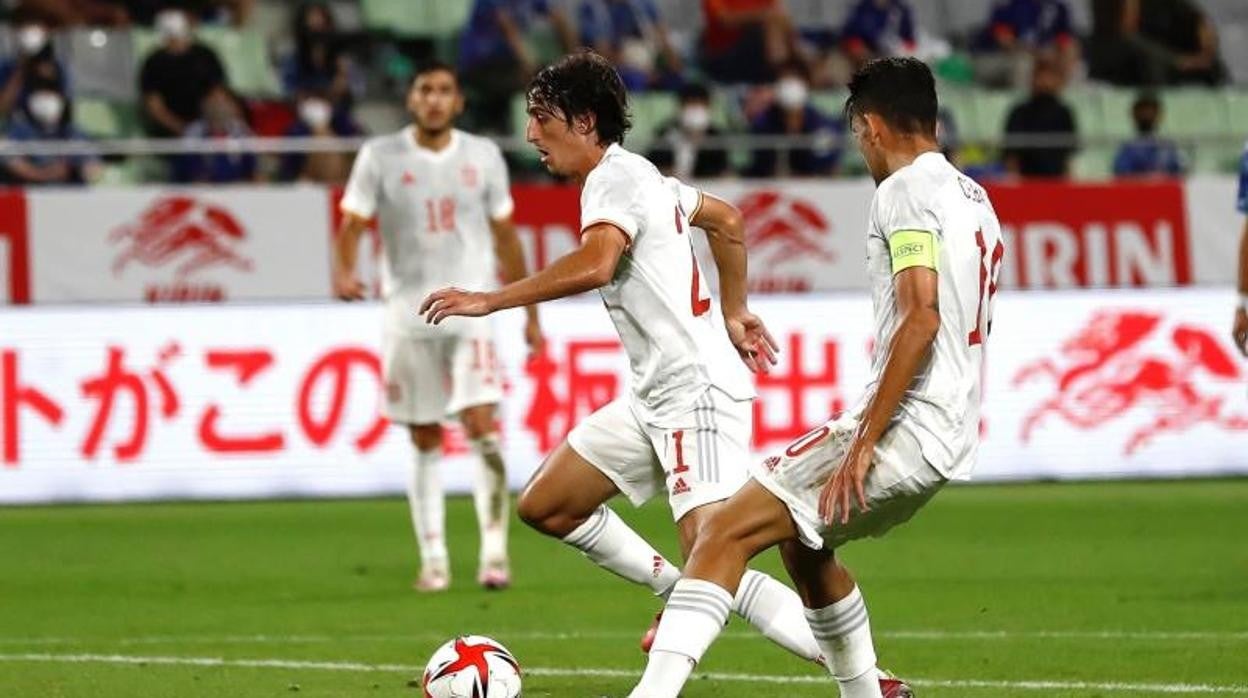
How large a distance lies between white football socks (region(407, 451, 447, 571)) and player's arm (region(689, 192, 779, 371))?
3510 mm

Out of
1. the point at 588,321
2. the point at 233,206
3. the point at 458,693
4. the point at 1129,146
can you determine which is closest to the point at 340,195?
the point at 233,206

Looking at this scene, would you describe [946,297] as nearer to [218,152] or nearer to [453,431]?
[453,431]

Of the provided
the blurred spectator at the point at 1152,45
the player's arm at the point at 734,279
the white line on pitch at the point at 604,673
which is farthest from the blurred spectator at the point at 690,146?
the player's arm at the point at 734,279

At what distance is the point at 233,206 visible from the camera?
701 inches

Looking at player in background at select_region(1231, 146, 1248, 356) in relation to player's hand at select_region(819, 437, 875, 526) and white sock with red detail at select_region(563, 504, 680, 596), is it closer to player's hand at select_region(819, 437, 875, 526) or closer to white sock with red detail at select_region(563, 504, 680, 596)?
white sock with red detail at select_region(563, 504, 680, 596)

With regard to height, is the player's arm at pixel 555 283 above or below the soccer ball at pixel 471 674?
above

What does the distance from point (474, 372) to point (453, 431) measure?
3.98 meters

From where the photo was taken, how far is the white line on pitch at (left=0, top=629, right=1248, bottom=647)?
896cm

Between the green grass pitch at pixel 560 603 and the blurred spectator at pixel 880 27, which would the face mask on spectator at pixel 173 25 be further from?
the blurred spectator at pixel 880 27

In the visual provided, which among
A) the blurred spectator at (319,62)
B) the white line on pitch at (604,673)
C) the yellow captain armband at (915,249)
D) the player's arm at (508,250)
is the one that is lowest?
the white line on pitch at (604,673)

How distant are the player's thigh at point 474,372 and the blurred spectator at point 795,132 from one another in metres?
8.13

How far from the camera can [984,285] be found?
634cm

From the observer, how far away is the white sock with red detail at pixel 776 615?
7188mm

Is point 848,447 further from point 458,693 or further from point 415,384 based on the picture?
point 415,384
